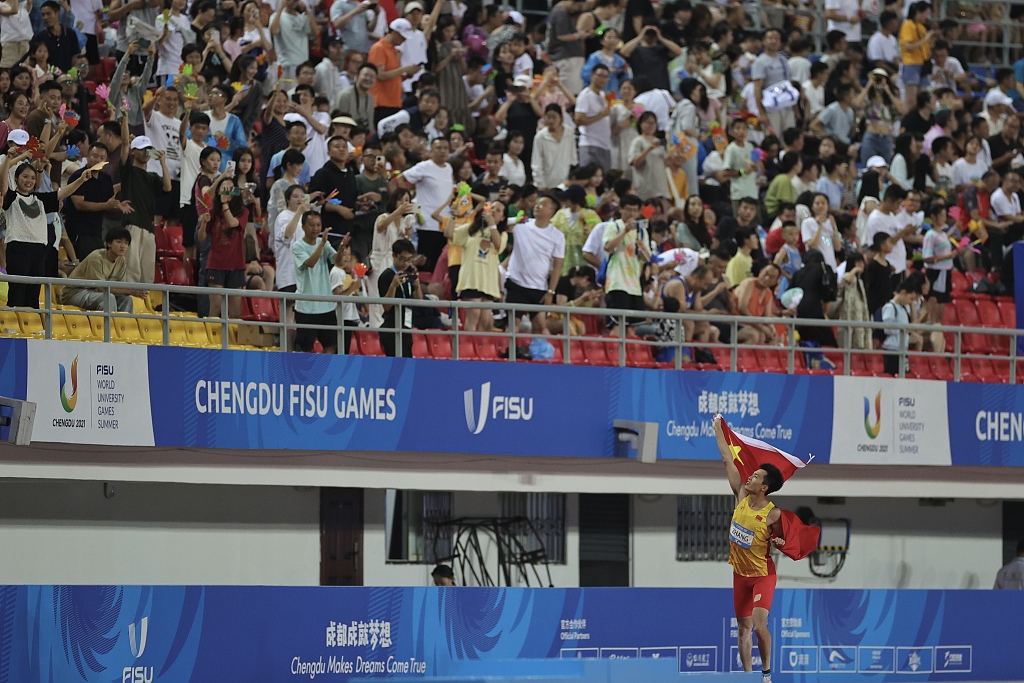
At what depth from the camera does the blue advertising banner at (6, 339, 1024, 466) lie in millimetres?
14984

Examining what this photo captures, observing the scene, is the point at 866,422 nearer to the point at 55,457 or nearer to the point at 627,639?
the point at 627,639

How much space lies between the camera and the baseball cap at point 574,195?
18373 mm

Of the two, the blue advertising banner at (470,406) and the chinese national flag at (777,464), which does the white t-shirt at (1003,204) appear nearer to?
the blue advertising banner at (470,406)

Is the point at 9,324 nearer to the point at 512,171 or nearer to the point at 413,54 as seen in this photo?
the point at 512,171

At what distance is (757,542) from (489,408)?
4.37 m

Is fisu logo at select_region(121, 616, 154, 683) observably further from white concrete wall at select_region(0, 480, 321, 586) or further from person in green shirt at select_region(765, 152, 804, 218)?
person in green shirt at select_region(765, 152, 804, 218)

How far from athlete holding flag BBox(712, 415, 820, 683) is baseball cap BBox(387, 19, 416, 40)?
8.24 meters

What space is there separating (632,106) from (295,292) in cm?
605

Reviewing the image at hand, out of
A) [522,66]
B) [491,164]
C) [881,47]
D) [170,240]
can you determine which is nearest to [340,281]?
[170,240]

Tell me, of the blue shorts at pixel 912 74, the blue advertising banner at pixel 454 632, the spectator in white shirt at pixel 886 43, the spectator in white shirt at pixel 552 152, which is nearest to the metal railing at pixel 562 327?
the spectator in white shirt at pixel 552 152

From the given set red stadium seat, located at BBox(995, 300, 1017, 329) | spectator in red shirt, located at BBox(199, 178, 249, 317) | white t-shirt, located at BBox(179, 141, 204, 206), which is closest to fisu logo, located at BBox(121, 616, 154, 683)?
spectator in red shirt, located at BBox(199, 178, 249, 317)

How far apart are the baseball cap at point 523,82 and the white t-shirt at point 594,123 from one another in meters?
0.65

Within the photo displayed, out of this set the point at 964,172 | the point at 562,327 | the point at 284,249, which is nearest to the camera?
the point at 284,249

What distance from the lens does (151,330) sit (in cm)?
1588
